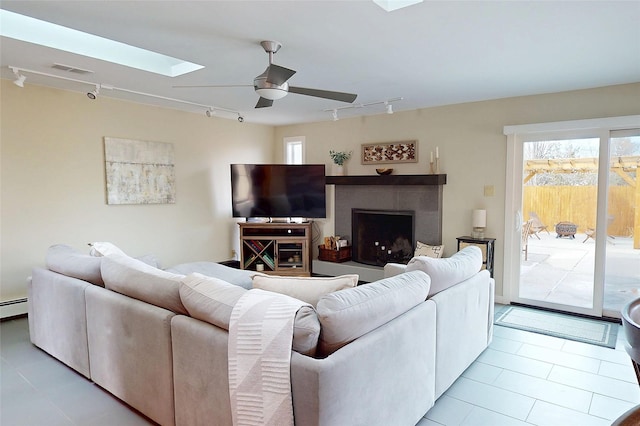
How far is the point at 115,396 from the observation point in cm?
251

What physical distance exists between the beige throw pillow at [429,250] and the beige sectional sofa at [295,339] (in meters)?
1.77

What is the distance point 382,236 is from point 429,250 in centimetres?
91

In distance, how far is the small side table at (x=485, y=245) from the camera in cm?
438

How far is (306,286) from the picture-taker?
6.95 feet

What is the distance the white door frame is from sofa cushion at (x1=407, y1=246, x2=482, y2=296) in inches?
72.4

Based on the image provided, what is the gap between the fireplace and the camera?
5.40 meters

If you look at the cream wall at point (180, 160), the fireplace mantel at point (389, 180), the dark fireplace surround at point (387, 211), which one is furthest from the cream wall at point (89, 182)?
the dark fireplace surround at point (387, 211)

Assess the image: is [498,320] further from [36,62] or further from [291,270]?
[36,62]

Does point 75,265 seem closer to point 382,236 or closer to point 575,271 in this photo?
point 382,236

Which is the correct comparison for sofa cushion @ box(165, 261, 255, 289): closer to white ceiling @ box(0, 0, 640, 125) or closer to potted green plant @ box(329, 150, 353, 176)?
white ceiling @ box(0, 0, 640, 125)

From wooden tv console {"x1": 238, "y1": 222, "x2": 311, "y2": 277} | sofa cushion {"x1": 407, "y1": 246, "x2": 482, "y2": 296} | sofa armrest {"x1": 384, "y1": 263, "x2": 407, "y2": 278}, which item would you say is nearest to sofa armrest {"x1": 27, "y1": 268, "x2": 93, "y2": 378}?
sofa armrest {"x1": 384, "y1": 263, "x2": 407, "y2": 278}

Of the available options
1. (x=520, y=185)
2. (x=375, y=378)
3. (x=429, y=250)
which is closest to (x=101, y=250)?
(x=375, y=378)

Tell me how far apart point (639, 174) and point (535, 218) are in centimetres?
103

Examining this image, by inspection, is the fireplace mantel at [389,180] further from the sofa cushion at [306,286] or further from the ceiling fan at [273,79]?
the sofa cushion at [306,286]
